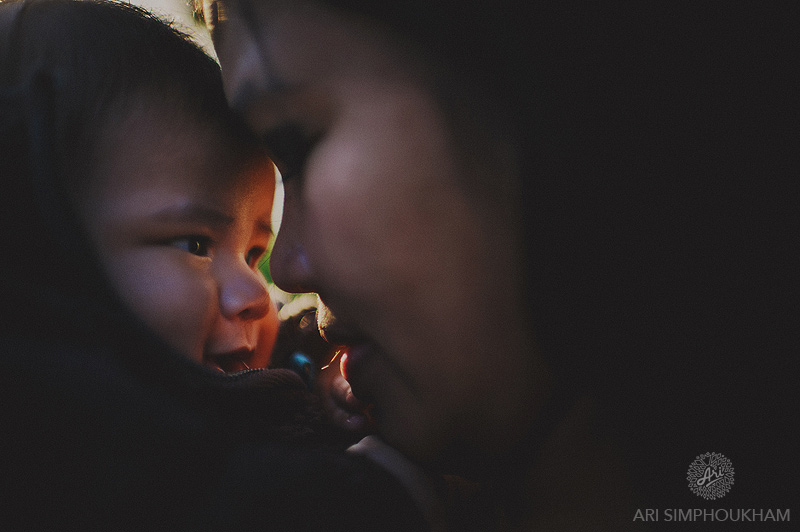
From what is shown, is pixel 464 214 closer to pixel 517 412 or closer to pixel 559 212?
pixel 559 212

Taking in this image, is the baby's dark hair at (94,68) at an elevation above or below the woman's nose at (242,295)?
above

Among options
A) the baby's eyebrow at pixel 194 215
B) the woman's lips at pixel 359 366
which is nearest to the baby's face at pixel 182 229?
the baby's eyebrow at pixel 194 215

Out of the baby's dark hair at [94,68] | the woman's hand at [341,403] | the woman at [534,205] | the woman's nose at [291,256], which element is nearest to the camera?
the woman at [534,205]

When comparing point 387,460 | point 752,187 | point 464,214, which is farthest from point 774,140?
point 387,460

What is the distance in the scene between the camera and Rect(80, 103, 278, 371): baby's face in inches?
28.3

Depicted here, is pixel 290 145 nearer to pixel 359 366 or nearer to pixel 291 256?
pixel 291 256

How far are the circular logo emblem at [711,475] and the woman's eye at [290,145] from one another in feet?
1.79

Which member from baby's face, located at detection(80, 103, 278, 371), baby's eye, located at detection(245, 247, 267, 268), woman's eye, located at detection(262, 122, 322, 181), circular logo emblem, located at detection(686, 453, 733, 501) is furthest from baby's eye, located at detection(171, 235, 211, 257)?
circular logo emblem, located at detection(686, 453, 733, 501)

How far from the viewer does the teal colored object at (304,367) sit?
3.25 feet

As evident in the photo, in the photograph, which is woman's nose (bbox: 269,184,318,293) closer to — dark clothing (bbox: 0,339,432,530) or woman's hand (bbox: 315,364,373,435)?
dark clothing (bbox: 0,339,432,530)

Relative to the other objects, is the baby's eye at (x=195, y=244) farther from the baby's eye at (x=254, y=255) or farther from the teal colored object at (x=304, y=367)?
the teal colored object at (x=304, y=367)

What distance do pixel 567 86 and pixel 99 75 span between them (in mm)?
632

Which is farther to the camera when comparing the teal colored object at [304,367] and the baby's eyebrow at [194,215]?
the teal colored object at [304,367]

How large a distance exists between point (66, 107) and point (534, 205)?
2.05ft
